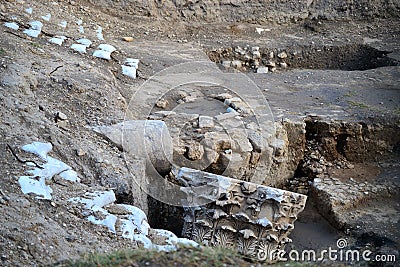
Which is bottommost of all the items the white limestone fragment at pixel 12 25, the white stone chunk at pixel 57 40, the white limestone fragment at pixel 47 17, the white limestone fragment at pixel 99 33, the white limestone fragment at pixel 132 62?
the white limestone fragment at pixel 132 62

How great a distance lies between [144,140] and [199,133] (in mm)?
944

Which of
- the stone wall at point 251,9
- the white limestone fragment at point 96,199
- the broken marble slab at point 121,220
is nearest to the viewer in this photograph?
the broken marble slab at point 121,220

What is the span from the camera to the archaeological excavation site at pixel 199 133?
471 cm

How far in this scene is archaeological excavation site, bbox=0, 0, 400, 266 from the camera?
15.5ft

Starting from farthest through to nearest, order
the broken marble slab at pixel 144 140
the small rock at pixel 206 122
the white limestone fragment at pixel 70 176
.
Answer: the small rock at pixel 206 122, the broken marble slab at pixel 144 140, the white limestone fragment at pixel 70 176

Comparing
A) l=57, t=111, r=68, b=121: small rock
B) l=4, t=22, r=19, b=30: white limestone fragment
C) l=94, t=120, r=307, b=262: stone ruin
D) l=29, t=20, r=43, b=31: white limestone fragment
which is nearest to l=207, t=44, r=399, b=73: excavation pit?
l=29, t=20, r=43, b=31: white limestone fragment

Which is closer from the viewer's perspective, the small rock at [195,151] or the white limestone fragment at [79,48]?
the small rock at [195,151]

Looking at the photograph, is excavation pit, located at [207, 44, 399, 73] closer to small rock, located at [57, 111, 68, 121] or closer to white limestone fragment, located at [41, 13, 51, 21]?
white limestone fragment, located at [41, 13, 51, 21]

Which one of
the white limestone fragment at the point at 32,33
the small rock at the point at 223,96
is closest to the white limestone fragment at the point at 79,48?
the white limestone fragment at the point at 32,33

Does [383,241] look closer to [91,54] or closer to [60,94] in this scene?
[60,94]

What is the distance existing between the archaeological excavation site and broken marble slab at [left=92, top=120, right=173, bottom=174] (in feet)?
0.05

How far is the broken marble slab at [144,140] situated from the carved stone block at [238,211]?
0.51 meters

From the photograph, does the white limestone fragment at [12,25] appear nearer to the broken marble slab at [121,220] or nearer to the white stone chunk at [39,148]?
the white stone chunk at [39,148]

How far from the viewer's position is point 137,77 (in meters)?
8.37
